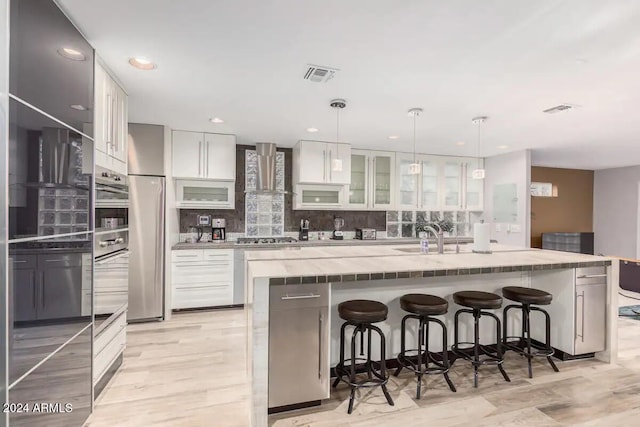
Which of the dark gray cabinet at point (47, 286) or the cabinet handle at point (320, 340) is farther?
the cabinet handle at point (320, 340)

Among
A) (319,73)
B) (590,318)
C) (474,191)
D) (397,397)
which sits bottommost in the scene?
(397,397)

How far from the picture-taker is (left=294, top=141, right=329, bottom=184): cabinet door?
4785mm

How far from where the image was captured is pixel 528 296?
2600 mm

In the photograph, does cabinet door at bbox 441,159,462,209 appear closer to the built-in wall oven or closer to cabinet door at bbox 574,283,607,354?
cabinet door at bbox 574,283,607,354

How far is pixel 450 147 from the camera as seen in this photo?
5234mm

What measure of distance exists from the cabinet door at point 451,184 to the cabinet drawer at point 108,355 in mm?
5311

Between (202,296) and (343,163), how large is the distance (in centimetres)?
292

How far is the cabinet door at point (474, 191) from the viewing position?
19.6ft

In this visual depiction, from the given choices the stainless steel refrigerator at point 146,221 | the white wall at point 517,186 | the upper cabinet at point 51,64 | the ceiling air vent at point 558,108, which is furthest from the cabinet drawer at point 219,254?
the white wall at point 517,186

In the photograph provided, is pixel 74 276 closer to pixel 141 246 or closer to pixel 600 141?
pixel 141 246

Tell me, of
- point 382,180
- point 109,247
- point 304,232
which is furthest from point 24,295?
point 382,180

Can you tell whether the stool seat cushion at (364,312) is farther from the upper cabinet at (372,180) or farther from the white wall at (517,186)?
the white wall at (517,186)

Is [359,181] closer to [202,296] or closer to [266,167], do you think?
[266,167]

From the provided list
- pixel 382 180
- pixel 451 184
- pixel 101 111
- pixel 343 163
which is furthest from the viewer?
pixel 451 184
